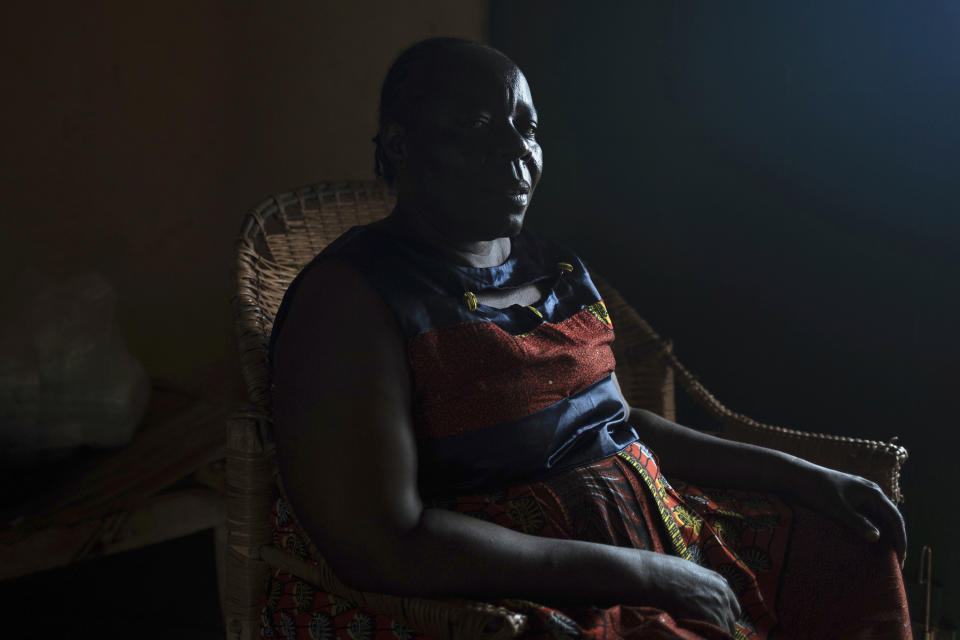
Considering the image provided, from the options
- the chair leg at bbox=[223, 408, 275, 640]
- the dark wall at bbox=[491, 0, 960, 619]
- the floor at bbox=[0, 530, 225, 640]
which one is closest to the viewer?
the chair leg at bbox=[223, 408, 275, 640]

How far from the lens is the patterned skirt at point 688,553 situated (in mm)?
1021

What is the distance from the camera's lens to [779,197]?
1.79 meters

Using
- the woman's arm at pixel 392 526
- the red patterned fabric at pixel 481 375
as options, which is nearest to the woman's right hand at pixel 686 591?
the woman's arm at pixel 392 526

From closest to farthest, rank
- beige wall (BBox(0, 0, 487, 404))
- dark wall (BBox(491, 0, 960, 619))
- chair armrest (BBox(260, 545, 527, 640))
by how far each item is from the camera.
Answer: chair armrest (BBox(260, 545, 527, 640)) < dark wall (BBox(491, 0, 960, 619)) < beige wall (BBox(0, 0, 487, 404))

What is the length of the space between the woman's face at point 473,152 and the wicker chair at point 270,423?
1.28 feet

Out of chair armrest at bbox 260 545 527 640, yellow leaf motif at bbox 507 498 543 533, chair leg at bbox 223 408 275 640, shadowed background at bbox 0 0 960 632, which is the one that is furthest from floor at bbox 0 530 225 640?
yellow leaf motif at bbox 507 498 543 533

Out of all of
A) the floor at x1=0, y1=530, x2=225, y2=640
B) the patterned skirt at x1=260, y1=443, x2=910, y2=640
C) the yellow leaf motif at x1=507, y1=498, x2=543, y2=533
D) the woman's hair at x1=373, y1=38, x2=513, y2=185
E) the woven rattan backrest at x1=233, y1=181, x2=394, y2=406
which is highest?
the woman's hair at x1=373, y1=38, x2=513, y2=185

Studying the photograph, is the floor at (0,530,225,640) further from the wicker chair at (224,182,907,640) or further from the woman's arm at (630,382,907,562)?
the woman's arm at (630,382,907,562)

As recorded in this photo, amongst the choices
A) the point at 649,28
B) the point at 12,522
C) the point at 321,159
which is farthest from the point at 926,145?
the point at 12,522

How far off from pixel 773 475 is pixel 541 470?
1.57 feet

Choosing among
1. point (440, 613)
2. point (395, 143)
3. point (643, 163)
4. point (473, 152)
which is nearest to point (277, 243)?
point (395, 143)

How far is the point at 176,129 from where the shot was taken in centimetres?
241

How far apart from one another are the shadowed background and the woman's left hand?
1.88 ft

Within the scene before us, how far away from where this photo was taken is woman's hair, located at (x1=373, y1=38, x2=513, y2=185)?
112cm
